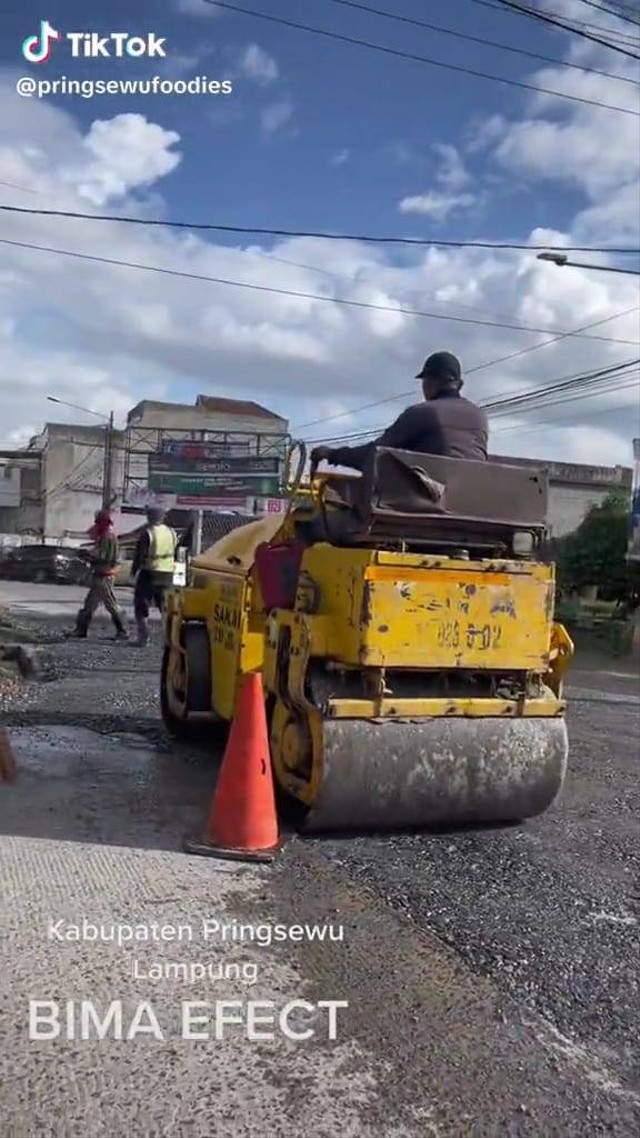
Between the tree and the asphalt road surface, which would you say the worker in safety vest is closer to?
the asphalt road surface

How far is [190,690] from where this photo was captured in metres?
7.00

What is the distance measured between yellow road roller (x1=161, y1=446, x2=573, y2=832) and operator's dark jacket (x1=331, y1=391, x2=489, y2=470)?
16 cm

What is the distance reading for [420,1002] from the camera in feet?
11.4

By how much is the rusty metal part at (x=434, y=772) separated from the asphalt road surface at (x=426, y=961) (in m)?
0.15

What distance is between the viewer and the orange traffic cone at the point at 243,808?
4.91 m

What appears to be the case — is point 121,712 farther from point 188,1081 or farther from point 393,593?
point 188,1081

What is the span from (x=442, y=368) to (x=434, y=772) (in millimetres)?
2196

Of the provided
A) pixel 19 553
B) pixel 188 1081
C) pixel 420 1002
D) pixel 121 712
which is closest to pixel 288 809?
pixel 420 1002

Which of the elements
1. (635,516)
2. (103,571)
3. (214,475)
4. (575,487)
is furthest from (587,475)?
(103,571)

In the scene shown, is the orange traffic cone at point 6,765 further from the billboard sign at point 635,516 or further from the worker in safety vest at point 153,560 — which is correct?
the billboard sign at point 635,516

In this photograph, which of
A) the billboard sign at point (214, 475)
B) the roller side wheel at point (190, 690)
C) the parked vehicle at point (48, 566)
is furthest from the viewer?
the billboard sign at point (214, 475)

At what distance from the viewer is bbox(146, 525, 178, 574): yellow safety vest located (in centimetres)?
1240

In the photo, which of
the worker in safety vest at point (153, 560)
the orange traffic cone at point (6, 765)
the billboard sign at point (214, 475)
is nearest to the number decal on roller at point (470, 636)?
the orange traffic cone at point (6, 765)

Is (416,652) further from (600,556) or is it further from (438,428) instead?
(600,556)
